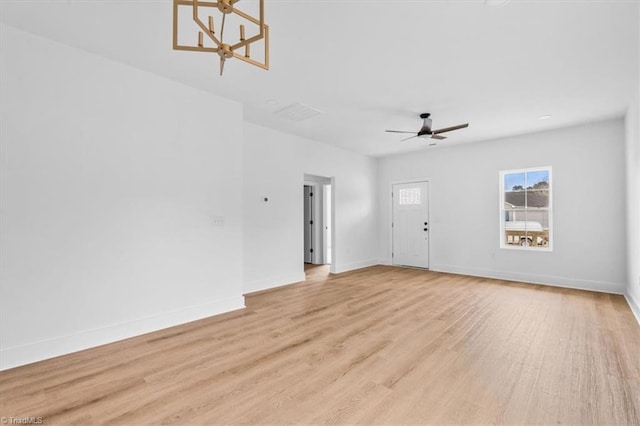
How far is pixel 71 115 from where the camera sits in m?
2.88

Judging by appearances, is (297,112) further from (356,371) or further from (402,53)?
(356,371)

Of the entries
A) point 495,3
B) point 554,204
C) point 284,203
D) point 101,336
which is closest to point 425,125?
point 495,3

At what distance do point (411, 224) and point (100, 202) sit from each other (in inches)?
250

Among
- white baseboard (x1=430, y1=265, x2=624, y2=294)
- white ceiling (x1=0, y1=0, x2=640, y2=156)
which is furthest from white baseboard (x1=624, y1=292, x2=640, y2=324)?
white ceiling (x1=0, y1=0, x2=640, y2=156)

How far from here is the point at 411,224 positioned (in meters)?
7.48

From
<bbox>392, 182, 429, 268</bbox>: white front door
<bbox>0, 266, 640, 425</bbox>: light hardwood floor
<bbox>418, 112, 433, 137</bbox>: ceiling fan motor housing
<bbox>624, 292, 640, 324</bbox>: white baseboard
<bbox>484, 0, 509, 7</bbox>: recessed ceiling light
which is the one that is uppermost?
<bbox>484, 0, 509, 7</bbox>: recessed ceiling light

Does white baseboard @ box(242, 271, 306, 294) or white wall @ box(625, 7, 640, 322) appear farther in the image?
white baseboard @ box(242, 271, 306, 294)

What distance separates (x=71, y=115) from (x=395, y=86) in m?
3.45

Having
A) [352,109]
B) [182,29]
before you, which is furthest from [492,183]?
[182,29]

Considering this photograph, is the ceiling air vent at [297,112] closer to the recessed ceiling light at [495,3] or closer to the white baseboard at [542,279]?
the recessed ceiling light at [495,3]

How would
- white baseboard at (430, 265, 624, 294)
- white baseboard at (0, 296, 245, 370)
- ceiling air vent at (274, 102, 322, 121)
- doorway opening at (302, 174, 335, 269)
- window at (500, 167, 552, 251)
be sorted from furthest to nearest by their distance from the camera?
doorway opening at (302, 174, 335, 269) < window at (500, 167, 552, 251) < white baseboard at (430, 265, 624, 294) < ceiling air vent at (274, 102, 322, 121) < white baseboard at (0, 296, 245, 370)

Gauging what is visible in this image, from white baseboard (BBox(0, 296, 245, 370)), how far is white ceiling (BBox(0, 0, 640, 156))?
2.74 m

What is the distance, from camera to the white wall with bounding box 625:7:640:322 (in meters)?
3.67

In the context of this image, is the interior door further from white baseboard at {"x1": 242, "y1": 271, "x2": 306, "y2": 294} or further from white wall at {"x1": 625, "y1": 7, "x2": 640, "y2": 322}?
white wall at {"x1": 625, "y1": 7, "x2": 640, "y2": 322}
